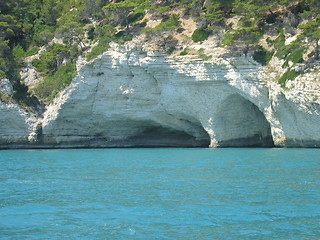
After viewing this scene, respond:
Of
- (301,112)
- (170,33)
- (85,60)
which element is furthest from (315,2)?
(85,60)

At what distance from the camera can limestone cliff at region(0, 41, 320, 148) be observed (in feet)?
111

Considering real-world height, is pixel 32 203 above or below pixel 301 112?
below

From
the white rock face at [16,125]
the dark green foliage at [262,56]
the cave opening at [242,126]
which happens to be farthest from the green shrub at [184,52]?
the white rock face at [16,125]

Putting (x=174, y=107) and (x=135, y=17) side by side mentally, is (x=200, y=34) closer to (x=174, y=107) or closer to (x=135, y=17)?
(x=174, y=107)

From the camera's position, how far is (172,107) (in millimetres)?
39125

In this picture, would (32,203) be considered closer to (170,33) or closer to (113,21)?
(170,33)

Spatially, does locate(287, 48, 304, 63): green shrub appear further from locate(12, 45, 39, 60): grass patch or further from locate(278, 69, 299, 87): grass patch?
locate(12, 45, 39, 60): grass patch

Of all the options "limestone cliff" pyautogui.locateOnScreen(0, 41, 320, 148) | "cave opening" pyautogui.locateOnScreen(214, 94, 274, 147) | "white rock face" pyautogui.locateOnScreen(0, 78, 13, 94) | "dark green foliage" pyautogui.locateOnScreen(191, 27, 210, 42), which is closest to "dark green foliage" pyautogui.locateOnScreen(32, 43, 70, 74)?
"white rock face" pyautogui.locateOnScreen(0, 78, 13, 94)

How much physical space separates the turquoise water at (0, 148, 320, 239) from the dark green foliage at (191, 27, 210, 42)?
1673cm

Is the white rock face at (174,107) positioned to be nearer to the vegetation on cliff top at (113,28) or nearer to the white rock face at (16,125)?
the white rock face at (16,125)

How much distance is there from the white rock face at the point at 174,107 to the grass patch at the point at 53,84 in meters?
1.81

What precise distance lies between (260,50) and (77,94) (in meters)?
15.4

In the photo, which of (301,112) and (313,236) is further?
(301,112)

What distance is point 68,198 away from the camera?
16.3 meters
